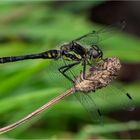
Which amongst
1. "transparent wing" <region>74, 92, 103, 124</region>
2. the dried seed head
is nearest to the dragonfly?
"transparent wing" <region>74, 92, 103, 124</region>

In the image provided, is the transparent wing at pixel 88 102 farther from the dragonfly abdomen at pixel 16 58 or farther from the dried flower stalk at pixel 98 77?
the dragonfly abdomen at pixel 16 58

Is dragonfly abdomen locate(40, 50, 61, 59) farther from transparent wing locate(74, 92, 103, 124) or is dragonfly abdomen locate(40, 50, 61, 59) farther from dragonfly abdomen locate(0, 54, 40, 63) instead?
transparent wing locate(74, 92, 103, 124)

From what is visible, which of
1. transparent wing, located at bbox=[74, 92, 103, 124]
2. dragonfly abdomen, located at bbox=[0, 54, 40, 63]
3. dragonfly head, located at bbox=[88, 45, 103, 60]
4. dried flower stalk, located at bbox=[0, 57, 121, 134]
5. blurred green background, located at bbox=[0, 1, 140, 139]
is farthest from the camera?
dragonfly abdomen, located at bbox=[0, 54, 40, 63]

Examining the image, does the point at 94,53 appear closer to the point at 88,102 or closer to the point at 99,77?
the point at 88,102

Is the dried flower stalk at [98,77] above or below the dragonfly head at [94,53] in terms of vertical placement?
below

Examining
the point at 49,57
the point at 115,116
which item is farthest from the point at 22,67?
the point at 115,116

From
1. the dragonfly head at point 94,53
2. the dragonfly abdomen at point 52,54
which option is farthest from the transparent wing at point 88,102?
the dragonfly abdomen at point 52,54
